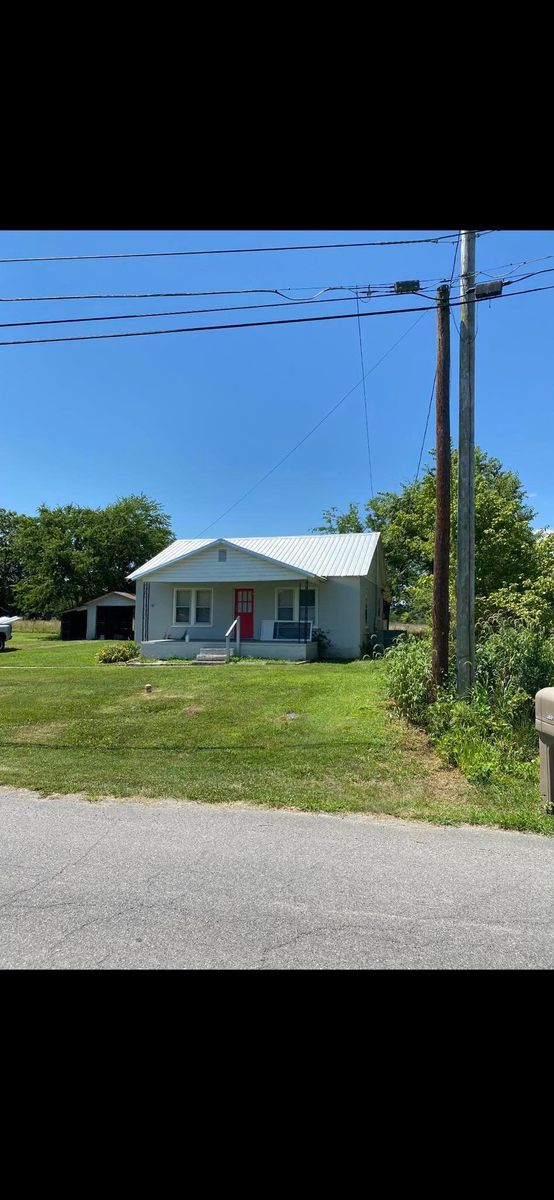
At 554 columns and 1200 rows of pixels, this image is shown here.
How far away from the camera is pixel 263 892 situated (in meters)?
3.51

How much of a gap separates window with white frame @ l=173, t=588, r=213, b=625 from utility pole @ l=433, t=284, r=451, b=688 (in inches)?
517

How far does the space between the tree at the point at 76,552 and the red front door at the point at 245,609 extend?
62.4ft

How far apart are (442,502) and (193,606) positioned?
13603 millimetres

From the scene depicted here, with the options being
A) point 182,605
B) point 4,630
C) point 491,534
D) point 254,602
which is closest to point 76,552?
point 4,630

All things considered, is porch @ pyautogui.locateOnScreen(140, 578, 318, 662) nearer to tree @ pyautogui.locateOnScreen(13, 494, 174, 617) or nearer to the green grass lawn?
the green grass lawn

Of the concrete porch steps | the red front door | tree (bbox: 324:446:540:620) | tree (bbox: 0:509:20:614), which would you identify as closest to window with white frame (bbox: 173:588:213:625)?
the red front door

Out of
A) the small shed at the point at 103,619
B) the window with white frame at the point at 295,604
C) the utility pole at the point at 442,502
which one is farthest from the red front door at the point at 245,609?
the utility pole at the point at 442,502

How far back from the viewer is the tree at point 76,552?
118 feet

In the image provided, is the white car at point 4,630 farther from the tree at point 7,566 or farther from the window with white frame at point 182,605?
the tree at point 7,566
